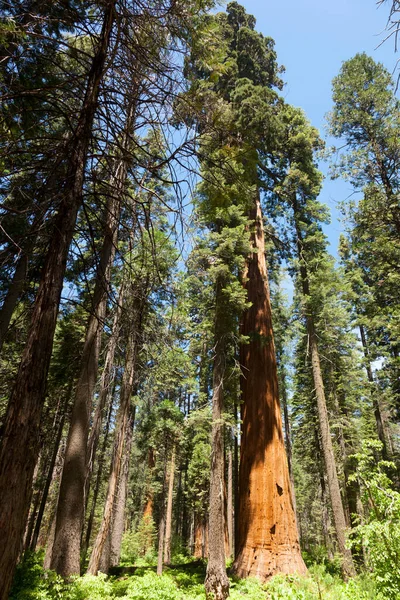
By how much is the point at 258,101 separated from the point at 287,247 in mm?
5978

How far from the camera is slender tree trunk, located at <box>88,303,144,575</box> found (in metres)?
7.24

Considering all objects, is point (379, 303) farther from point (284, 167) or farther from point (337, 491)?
point (337, 491)

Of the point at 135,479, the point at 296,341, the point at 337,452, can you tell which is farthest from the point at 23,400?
the point at 135,479

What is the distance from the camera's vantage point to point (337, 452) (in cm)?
1684

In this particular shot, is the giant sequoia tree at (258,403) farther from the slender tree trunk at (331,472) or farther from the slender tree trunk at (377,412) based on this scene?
the slender tree trunk at (377,412)

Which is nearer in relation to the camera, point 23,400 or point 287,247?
point 23,400

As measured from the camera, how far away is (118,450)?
28.8 ft

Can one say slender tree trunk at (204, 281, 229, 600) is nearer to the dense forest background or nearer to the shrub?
the dense forest background

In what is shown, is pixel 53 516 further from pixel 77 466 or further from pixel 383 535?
pixel 383 535

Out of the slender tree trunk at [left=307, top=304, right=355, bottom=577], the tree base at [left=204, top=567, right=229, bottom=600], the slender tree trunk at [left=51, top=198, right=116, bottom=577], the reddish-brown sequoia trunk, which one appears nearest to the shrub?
the tree base at [left=204, top=567, right=229, bottom=600]

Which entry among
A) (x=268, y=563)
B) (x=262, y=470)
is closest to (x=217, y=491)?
(x=262, y=470)

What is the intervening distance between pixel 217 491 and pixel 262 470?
1.63m

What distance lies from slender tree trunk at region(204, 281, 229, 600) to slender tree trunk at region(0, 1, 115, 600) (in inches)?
288

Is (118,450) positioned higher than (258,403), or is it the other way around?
(258,403)
